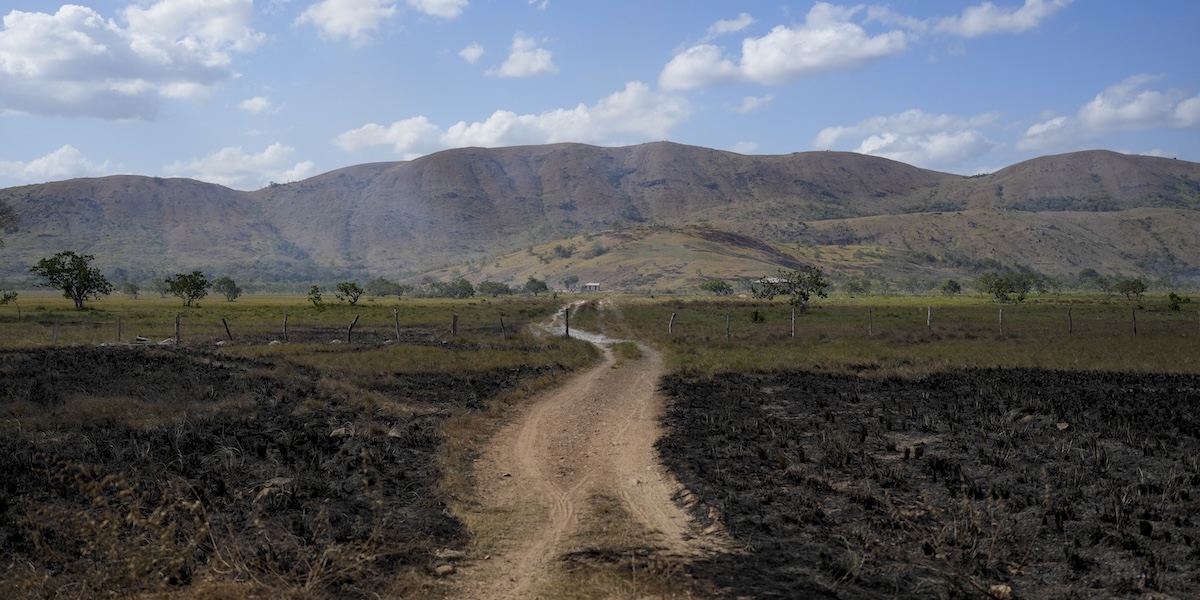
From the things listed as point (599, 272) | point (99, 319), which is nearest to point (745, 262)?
point (599, 272)

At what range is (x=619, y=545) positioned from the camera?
855 cm

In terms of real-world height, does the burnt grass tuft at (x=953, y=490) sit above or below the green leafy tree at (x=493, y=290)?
below

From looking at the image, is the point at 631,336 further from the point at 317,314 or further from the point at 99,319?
the point at 99,319

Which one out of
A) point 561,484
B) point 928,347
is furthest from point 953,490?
point 928,347

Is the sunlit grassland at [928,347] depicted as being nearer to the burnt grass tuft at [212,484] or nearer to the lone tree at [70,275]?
the burnt grass tuft at [212,484]

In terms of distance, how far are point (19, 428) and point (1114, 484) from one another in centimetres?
1789

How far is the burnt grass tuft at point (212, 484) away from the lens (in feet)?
23.6

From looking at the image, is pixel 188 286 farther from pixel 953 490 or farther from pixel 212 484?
pixel 953 490

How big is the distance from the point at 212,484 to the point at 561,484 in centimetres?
525

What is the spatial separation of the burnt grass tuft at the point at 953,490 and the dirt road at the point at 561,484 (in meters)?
0.60

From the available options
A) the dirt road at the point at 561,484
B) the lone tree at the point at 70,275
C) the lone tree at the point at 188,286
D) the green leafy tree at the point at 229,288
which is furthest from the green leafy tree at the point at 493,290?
the dirt road at the point at 561,484

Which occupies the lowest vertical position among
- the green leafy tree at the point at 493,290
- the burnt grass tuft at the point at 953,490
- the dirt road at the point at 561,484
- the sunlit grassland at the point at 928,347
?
the dirt road at the point at 561,484

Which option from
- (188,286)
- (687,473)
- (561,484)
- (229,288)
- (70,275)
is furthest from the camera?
(229,288)

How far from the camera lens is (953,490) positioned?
10.4 meters
